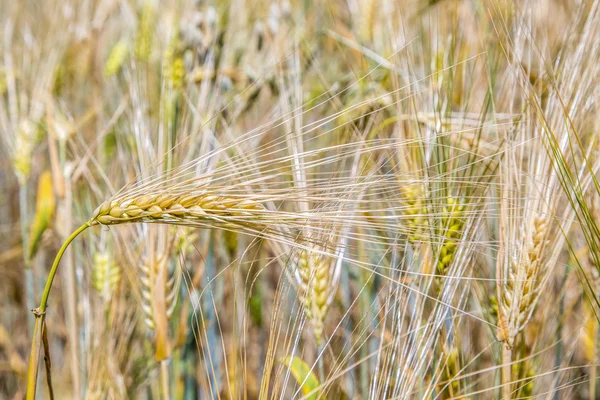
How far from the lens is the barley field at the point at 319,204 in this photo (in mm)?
617

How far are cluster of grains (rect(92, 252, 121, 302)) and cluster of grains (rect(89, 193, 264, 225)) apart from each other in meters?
0.39

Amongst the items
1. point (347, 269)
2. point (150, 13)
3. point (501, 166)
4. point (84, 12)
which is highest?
point (84, 12)

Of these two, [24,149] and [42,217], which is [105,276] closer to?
[42,217]

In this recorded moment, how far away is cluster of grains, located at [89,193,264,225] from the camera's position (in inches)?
21.8

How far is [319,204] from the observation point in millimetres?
640

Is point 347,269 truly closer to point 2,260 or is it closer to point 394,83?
point 394,83

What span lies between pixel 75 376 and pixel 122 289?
0.14 metres

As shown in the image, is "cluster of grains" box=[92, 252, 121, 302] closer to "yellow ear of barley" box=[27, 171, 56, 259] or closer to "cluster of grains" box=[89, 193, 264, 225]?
"yellow ear of barley" box=[27, 171, 56, 259]

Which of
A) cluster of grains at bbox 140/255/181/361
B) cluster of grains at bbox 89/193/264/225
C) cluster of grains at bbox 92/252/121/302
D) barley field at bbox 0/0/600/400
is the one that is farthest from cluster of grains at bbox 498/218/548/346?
cluster of grains at bbox 92/252/121/302

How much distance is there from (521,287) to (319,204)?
22 cm

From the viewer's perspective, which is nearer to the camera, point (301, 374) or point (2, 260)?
point (301, 374)

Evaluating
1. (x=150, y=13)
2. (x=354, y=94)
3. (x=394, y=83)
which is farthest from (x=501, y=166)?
(x=150, y=13)

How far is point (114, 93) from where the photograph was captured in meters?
1.36

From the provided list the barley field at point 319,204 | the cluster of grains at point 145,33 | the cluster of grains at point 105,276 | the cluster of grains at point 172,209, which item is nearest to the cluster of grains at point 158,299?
the barley field at point 319,204
